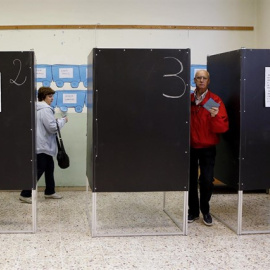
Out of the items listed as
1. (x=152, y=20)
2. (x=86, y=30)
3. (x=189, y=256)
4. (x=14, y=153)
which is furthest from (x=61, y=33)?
(x=189, y=256)

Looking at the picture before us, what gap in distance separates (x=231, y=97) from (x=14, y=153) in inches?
77.0

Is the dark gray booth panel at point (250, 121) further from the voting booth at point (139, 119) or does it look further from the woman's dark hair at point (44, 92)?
the woman's dark hair at point (44, 92)

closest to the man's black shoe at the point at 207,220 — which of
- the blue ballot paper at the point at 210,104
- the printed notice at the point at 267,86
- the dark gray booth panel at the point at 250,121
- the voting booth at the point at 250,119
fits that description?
the voting booth at the point at 250,119

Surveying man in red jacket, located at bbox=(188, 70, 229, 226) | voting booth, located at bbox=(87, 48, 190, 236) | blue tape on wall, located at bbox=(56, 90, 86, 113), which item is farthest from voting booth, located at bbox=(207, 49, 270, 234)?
blue tape on wall, located at bbox=(56, 90, 86, 113)

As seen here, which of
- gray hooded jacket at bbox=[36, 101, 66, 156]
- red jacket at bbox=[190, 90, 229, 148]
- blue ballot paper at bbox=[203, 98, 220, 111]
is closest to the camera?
blue ballot paper at bbox=[203, 98, 220, 111]

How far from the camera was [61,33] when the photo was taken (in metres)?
5.40

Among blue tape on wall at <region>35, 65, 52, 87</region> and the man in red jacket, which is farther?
blue tape on wall at <region>35, 65, 52, 87</region>

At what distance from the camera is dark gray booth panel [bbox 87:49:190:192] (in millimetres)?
3592

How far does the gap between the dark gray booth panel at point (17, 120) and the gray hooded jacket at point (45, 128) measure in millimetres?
1023

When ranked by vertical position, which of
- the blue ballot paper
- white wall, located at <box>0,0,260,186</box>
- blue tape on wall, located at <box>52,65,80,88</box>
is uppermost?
white wall, located at <box>0,0,260,186</box>

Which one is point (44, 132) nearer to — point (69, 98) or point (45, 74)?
point (69, 98)

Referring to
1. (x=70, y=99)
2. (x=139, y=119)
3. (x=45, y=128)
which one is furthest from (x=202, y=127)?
(x=70, y=99)

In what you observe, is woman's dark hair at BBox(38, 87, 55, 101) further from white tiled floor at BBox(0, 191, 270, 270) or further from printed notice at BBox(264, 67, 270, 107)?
printed notice at BBox(264, 67, 270, 107)

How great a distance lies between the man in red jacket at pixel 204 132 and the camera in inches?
148
